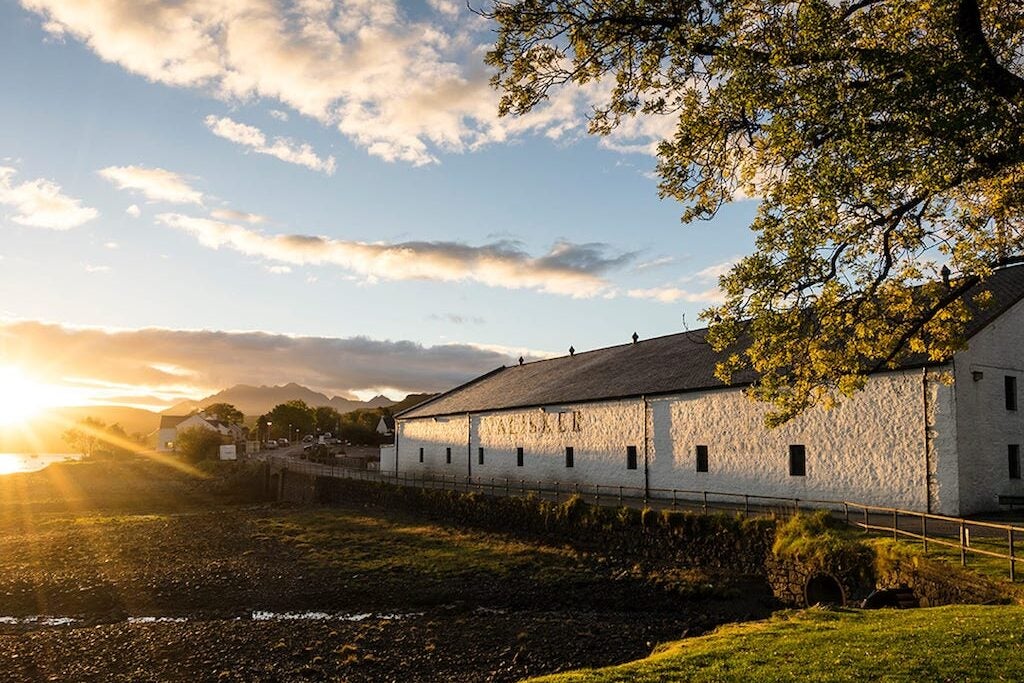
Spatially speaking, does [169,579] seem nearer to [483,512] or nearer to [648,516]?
[483,512]

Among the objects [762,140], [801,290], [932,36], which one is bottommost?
[801,290]

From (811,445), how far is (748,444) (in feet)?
8.97

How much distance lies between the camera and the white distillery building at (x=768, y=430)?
22844 millimetres

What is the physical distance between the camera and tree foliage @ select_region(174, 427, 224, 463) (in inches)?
3361

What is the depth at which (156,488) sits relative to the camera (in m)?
61.3

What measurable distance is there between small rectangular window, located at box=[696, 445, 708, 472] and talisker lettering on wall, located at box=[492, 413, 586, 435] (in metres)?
7.88

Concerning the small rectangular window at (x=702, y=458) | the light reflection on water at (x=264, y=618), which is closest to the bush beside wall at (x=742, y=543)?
the small rectangular window at (x=702, y=458)

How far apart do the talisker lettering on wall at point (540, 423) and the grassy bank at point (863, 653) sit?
967 inches

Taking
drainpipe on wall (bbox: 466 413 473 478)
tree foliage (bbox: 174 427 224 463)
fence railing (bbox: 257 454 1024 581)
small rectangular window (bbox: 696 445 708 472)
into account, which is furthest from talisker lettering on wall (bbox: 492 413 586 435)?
tree foliage (bbox: 174 427 224 463)

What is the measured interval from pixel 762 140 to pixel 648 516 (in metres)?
17.2

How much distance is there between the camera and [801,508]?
25688mm

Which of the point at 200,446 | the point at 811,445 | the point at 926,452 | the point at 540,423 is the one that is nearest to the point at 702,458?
the point at 811,445

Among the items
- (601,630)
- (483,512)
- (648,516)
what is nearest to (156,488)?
(483,512)

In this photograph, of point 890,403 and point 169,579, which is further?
point 169,579
